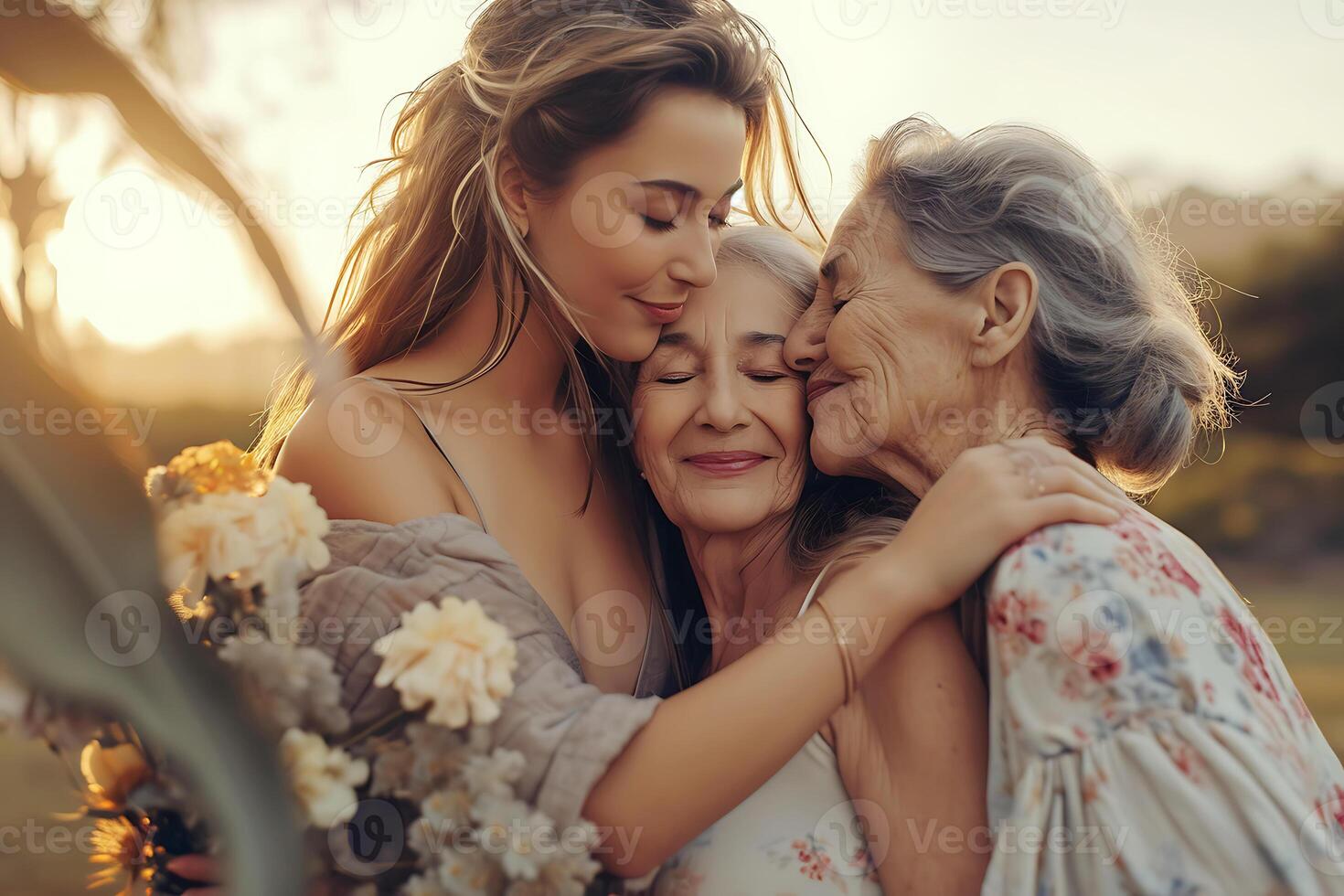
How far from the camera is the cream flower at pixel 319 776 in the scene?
59.7 inches

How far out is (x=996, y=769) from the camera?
1.66 meters

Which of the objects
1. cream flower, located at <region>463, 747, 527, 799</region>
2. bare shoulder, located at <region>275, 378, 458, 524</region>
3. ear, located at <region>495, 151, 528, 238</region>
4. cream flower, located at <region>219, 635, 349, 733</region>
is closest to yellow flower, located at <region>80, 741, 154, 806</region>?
cream flower, located at <region>219, 635, 349, 733</region>

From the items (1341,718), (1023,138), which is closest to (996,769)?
(1023,138)

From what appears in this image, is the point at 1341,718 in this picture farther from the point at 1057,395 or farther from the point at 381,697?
the point at 381,697

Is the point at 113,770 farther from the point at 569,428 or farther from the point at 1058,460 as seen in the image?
the point at 1058,460

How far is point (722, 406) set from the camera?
6.72 feet

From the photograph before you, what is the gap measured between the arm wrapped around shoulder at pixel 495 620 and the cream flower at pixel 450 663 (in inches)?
3.7

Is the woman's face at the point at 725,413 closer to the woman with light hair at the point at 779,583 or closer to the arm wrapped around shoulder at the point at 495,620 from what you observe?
the woman with light hair at the point at 779,583

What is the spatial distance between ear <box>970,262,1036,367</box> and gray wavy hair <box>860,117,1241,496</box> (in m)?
0.03

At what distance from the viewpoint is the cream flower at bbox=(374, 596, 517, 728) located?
1.55 m

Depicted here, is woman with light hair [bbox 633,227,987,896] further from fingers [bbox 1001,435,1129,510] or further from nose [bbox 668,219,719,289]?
fingers [bbox 1001,435,1129,510]

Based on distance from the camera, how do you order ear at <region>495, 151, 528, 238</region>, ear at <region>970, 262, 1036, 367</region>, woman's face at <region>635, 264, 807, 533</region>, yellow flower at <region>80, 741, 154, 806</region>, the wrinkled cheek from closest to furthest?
1. yellow flower at <region>80, 741, 154, 806</region>
2. ear at <region>970, 262, 1036, 367</region>
3. the wrinkled cheek
4. woman's face at <region>635, 264, 807, 533</region>
5. ear at <region>495, 151, 528, 238</region>

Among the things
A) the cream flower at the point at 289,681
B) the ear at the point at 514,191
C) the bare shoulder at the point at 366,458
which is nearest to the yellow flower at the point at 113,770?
the cream flower at the point at 289,681

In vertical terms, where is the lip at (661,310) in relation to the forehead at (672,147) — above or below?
below
